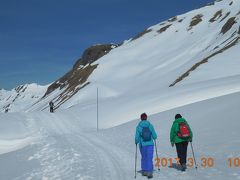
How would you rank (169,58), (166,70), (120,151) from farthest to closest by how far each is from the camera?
(169,58) → (166,70) → (120,151)

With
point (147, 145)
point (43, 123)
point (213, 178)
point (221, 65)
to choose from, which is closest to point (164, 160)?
point (147, 145)

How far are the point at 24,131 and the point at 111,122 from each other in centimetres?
700

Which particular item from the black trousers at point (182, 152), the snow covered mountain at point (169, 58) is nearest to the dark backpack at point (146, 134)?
the black trousers at point (182, 152)

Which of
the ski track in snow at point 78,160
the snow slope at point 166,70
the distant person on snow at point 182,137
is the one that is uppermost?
the snow slope at point 166,70

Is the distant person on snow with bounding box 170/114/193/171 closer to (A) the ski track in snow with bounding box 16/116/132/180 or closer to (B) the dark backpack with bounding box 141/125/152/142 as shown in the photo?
(B) the dark backpack with bounding box 141/125/152/142

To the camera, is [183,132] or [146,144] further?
[183,132]

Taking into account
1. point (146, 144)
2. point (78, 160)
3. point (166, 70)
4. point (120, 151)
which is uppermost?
point (166, 70)

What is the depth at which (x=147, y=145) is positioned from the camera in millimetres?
11336

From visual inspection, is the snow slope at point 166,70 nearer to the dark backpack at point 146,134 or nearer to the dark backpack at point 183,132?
the dark backpack at point 183,132

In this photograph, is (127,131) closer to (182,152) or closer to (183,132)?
(182,152)

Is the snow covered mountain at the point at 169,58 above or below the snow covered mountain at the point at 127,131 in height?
above

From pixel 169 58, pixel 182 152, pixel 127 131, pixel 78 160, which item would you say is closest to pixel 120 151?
pixel 78 160

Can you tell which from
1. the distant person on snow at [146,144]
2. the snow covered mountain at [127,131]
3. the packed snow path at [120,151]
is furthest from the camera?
the snow covered mountain at [127,131]

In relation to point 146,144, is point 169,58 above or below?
above
